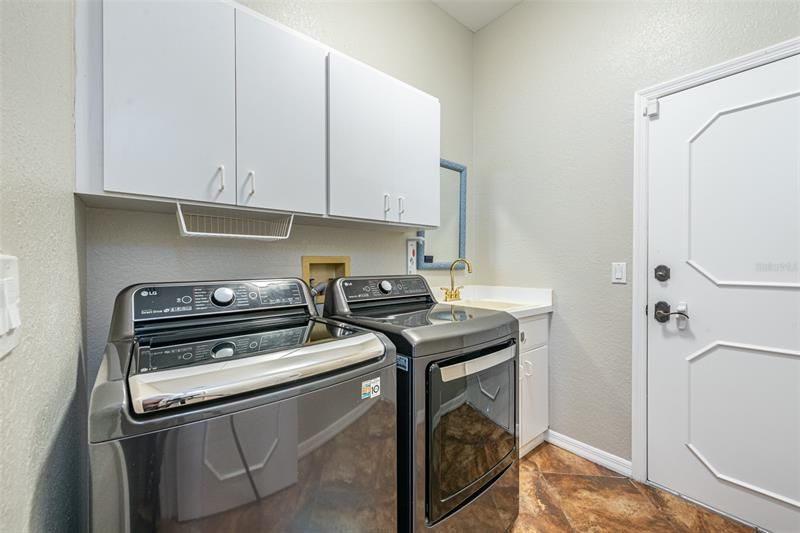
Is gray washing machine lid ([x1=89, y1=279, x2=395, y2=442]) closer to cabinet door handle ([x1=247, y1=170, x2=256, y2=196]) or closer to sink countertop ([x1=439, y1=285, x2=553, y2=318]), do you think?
cabinet door handle ([x1=247, y1=170, x2=256, y2=196])

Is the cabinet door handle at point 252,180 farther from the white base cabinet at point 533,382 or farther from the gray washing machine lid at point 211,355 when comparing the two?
the white base cabinet at point 533,382

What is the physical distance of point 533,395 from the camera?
2135mm

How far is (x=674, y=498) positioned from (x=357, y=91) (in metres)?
2.55

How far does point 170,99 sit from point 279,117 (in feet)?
1.19

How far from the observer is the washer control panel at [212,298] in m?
1.12

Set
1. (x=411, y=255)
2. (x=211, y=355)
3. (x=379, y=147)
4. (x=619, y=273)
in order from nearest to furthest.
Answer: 1. (x=211, y=355)
2. (x=379, y=147)
3. (x=619, y=273)
4. (x=411, y=255)

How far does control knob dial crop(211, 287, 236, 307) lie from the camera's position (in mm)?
1233

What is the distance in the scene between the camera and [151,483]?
0.65 m

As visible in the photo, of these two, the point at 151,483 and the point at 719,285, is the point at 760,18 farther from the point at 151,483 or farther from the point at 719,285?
the point at 151,483

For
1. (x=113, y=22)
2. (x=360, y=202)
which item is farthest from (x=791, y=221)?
(x=113, y=22)

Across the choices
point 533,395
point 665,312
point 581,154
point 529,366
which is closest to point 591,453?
point 533,395

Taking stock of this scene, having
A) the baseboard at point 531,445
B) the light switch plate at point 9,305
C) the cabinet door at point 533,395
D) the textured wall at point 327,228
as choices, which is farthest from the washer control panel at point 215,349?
the baseboard at point 531,445

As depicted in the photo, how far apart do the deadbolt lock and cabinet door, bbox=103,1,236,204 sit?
2065 millimetres

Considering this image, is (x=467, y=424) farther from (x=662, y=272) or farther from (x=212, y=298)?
(x=662, y=272)
